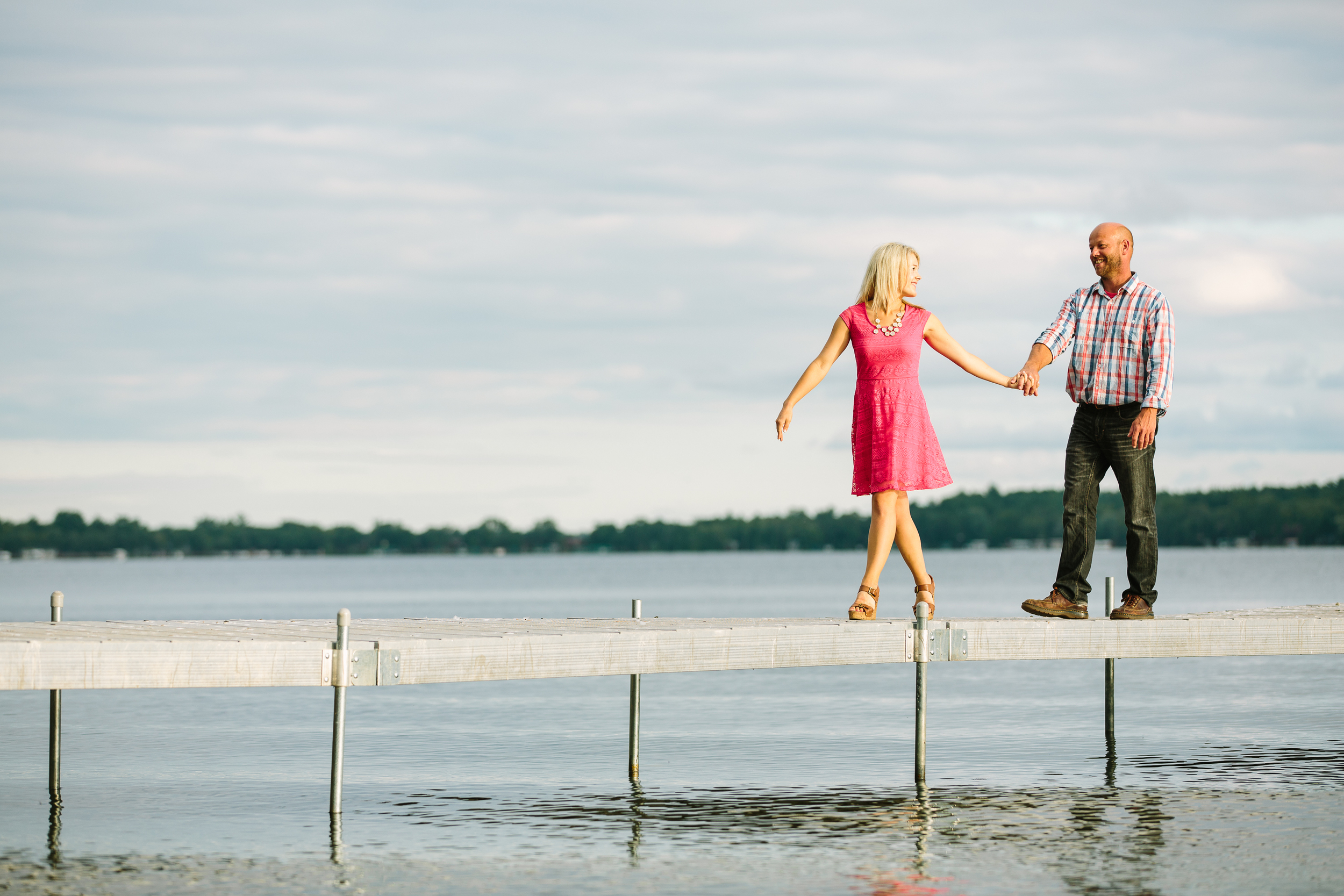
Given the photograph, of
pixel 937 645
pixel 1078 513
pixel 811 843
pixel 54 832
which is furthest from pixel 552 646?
pixel 54 832

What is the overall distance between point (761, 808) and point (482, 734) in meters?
8.93

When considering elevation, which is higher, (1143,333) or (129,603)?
(1143,333)

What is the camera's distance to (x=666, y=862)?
39.2 feet

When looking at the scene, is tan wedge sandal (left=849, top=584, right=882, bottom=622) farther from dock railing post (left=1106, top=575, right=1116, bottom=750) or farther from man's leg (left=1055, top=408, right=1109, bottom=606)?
dock railing post (left=1106, top=575, right=1116, bottom=750)

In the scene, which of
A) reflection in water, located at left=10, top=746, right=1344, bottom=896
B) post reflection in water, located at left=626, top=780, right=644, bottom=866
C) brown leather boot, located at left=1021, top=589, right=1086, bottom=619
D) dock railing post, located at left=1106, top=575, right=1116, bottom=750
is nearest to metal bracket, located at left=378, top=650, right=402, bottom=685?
reflection in water, located at left=10, top=746, right=1344, bottom=896

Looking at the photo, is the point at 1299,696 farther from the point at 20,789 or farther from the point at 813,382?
the point at 20,789

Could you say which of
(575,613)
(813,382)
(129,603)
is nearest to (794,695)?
(813,382)

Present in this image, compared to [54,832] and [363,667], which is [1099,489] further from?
[54,832]

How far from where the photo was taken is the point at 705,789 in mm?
Answer: 16719

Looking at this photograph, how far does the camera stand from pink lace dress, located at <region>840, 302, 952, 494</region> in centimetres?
1299

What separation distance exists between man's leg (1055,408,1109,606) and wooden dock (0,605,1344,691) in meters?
0.47

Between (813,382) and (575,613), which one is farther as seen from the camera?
(575,613)

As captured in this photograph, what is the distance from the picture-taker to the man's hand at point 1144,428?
12.5 meters

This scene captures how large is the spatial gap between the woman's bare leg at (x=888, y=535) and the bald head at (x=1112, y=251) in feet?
7.60
